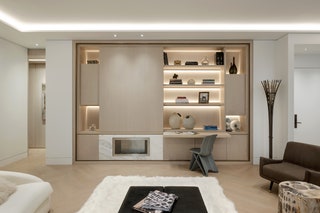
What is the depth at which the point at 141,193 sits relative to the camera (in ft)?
8.73

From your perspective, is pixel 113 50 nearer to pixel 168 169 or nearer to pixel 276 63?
pixel 168 169

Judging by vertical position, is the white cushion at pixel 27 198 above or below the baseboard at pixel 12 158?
above

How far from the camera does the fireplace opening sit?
5.42m

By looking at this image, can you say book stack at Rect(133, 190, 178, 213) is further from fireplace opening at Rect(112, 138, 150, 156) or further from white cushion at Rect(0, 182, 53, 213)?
fireplace opening at Rect(112, 138, 150, 156)

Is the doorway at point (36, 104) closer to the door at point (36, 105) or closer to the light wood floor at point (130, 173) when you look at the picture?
the door at point (36, 105)

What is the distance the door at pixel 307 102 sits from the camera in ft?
19.8

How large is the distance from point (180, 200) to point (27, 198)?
156cm

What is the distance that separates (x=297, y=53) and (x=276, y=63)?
3.77 feet

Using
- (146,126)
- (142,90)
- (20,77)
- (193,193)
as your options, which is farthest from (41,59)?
(193,193)

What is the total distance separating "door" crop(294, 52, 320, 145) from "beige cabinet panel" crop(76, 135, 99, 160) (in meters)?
4.97

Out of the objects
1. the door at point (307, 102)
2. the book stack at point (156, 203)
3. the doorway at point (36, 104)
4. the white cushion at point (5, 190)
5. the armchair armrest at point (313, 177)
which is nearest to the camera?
the book stack at point (156, 203)

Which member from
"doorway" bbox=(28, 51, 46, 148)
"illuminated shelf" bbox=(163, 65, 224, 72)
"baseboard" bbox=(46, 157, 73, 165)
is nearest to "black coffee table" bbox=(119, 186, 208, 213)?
"baseboard" bbox=(46, 157, 73, 165)

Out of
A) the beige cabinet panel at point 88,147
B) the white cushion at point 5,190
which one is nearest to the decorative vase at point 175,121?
the beige cabinet panel at point 88,147

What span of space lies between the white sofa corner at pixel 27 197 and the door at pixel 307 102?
586 cm
